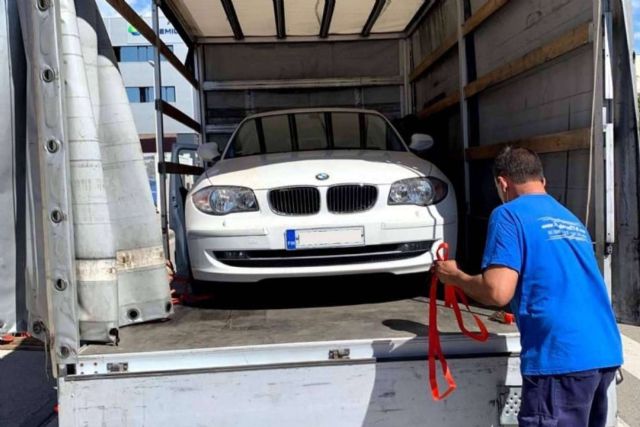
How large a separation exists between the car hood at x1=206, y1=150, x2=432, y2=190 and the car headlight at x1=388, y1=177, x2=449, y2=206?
5 centimetres

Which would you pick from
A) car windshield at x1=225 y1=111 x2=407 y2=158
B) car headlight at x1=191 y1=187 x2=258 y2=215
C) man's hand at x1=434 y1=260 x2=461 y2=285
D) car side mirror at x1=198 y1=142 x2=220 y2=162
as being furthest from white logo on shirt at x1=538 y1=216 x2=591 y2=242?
car side mirror at x1=198 y1=142 x2=220 y2=162

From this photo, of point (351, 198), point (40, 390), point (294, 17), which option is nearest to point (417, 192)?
point (351, 198)

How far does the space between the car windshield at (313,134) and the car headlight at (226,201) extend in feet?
3.96

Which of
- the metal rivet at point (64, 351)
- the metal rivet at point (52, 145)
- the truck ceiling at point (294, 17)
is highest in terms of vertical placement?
the truck ceiling at point (294, 17)

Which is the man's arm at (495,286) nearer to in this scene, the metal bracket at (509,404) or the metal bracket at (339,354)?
the metal bracket at (509,404)

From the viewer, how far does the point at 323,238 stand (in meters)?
3.59

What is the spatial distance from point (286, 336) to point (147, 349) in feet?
2.25

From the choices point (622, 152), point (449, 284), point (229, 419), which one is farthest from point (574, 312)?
point (229, 419)

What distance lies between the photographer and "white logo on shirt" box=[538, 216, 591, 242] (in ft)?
8.23

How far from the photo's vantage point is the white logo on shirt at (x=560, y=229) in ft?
8.23

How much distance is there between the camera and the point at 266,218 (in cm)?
367

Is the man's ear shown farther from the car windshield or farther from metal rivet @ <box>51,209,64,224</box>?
the car windshield

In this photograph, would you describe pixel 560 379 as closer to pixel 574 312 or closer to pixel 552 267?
pixel 574 312

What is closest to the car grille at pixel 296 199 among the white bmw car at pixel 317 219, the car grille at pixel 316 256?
the white bmw car at pixel 317 219
